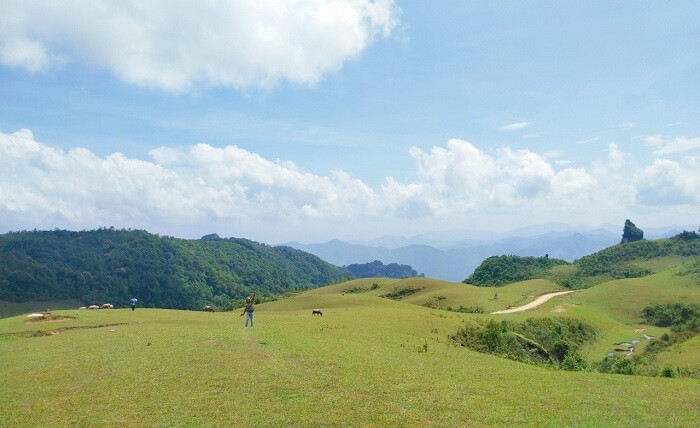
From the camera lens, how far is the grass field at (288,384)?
57.3 ft

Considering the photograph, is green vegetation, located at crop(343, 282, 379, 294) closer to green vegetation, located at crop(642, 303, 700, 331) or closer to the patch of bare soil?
green vegetation, located at crop(642, 303, 700, 331)

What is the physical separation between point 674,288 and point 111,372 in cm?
10178

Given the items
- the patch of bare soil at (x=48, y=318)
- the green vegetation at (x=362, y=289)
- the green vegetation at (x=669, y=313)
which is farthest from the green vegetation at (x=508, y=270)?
the patch of bare soil at (x=48, y=318)

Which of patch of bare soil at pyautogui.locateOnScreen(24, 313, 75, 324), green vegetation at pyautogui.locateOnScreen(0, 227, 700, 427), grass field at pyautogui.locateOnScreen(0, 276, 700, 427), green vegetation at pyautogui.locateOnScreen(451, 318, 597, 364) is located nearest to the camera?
grass field at pyautogui.locateOnScreen(0, 276, 700, 427)

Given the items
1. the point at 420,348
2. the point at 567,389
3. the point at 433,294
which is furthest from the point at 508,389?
the point at 433,294

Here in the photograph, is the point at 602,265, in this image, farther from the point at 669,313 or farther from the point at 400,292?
the point at 400,292

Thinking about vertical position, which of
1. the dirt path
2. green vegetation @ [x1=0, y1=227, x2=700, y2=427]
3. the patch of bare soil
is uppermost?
the patch of bare soil

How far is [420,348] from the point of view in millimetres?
33312

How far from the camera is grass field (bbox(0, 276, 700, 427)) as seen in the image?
57.3 feet

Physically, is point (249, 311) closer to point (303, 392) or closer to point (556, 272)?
point (303, 392)

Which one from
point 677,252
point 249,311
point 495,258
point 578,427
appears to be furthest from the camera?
point 495,258

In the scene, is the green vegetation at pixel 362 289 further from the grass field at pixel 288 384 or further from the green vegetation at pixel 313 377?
the grass field at pixel 288 384

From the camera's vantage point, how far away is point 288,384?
21078 mm

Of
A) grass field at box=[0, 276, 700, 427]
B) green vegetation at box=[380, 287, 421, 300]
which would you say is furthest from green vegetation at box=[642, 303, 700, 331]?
grass field at box=[0, 276, 700, 427]
